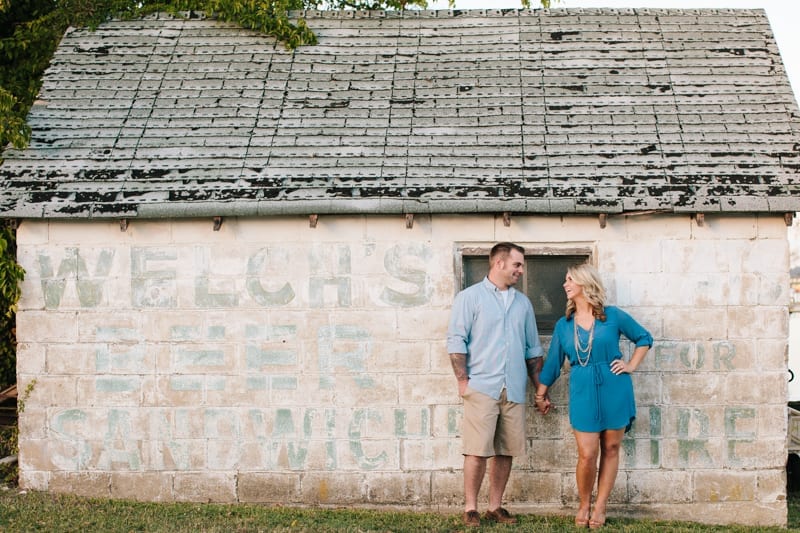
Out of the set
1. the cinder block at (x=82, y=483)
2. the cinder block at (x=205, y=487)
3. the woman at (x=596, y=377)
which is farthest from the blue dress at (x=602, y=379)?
the cinder block at (x=82, y=483)

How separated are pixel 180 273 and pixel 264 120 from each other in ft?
5.81

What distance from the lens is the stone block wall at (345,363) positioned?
748 cm

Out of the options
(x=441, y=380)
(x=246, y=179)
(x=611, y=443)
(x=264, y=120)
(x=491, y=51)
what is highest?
(x=491, y=51)

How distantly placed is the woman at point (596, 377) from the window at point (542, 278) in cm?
63

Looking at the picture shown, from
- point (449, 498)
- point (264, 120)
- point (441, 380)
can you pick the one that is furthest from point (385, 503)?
point (264, 120)

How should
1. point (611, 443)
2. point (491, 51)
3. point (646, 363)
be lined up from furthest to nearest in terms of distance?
point (491, 51) < point (646, 363) < point (611, 443)

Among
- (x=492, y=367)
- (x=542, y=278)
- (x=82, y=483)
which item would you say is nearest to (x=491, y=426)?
(x=492, y=367)

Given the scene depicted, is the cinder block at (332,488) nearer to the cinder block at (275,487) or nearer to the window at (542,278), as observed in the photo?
the cinder block at (275,487)

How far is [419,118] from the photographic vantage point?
27.4 feet

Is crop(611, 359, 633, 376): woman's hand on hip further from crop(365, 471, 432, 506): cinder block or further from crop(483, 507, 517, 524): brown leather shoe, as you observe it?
crop(365, 471, 432, 506): cinder block

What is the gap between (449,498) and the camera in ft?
24.8

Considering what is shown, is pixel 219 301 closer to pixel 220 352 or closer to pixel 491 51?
pixel 220 352

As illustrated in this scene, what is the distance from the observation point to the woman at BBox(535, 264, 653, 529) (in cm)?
685

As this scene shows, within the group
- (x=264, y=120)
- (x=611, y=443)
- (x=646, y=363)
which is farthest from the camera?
(x=264, y=120)
